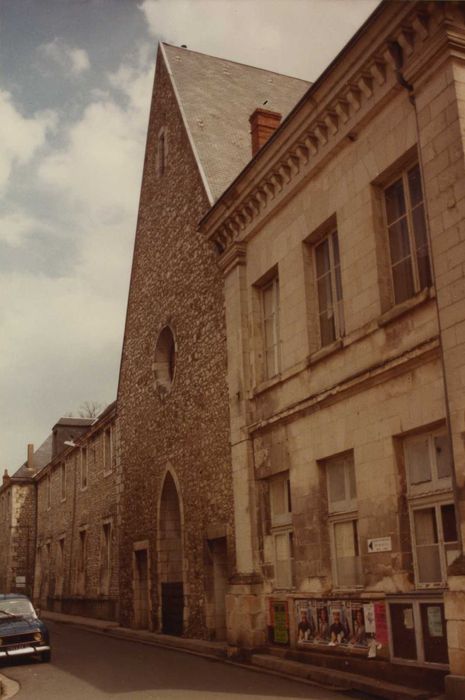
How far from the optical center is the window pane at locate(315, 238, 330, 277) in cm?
1219

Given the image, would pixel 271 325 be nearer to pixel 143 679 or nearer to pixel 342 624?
pixel 342 624

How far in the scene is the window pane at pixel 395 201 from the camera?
1044 cm

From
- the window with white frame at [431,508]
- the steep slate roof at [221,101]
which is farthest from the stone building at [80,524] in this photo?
the window with white frame at [431,508]

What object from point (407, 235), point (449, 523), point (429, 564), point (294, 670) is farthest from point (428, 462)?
point (294, 670)

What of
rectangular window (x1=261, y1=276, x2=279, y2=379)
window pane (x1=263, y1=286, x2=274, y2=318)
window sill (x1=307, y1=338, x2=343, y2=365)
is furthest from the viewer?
window pane (x1=263, y1=286, x2=274, y2=318)

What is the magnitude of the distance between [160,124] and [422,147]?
1240 centimetres

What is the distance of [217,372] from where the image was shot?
51.0ft

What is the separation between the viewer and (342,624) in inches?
418

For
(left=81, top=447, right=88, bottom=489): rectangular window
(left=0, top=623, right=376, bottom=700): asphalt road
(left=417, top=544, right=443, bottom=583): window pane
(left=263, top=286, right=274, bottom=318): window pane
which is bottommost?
(left=0, top=623, right=376, bottom=700): asphalt road

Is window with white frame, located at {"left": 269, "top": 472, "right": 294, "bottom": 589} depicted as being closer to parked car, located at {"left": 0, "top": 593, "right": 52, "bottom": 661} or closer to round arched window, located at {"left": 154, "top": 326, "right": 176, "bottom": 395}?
parked car, located at {"left": 0, "top": 593, "right": 52, "bottom": 661}

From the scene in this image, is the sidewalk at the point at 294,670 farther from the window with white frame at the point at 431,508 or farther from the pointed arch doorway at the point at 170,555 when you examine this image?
the window with white frame at the point at 431,508

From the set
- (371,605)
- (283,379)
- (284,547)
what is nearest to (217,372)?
(283,379)

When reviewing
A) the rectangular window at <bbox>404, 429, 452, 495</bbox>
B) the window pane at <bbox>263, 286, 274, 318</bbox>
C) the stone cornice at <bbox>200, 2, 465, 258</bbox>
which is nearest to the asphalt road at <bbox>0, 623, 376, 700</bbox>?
the rectangular window at <bbox>404, 429, 452, 495</bbox>

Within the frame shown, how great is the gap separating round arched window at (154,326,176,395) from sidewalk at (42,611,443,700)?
5722mm
